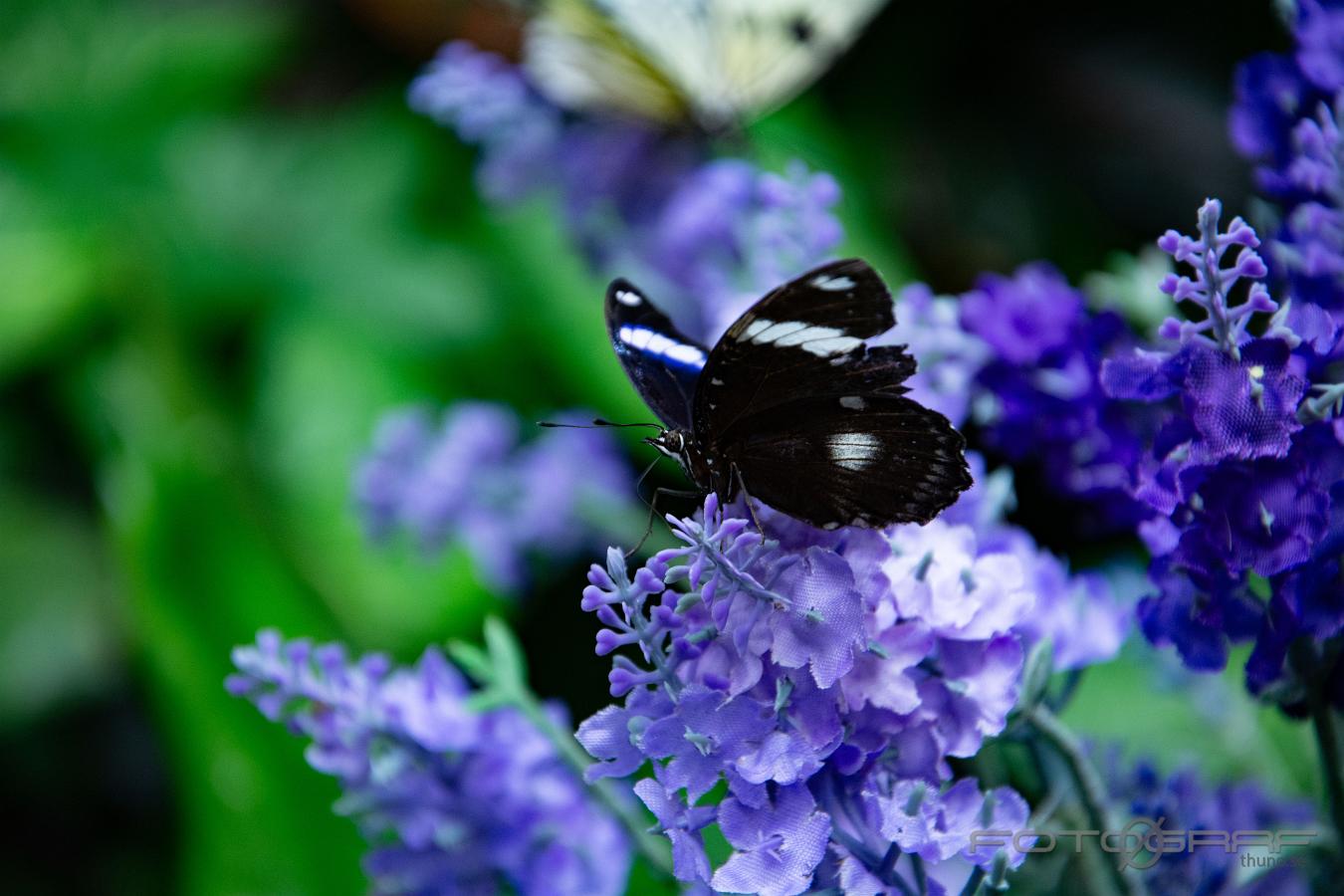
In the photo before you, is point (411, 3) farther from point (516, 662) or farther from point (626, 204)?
point (516, 662)

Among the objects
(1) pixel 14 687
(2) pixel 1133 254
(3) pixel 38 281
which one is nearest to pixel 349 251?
(3) pixel 38 281

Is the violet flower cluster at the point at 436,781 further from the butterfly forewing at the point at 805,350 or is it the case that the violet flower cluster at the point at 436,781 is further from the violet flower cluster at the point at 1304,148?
the violet flower cluster at the point at 1304,148

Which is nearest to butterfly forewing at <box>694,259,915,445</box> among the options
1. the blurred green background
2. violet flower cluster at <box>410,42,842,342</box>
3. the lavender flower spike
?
the lavender flower spike

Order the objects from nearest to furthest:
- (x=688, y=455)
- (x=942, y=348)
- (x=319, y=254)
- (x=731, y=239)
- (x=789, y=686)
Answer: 1. (x=789, y=686)
2. (x=688, y=455)
3. (x=942, y=348)
4. (x=731, y=239)
5. (x=319, y=254)

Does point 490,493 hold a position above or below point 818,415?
below

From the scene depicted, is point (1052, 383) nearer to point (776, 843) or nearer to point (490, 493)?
point (776, 843)

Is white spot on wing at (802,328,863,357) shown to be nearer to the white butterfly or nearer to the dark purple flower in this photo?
the dark purple flower

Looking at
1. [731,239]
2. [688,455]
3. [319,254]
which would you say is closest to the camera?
[688,455]

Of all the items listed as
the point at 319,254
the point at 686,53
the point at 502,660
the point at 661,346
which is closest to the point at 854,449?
the point at 661,346
